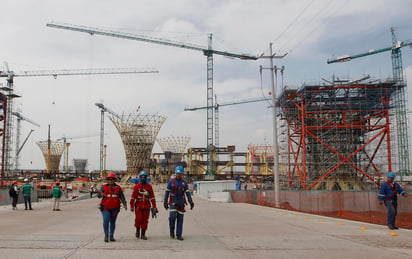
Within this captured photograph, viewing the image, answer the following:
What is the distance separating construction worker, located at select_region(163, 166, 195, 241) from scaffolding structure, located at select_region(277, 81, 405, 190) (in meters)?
33.4

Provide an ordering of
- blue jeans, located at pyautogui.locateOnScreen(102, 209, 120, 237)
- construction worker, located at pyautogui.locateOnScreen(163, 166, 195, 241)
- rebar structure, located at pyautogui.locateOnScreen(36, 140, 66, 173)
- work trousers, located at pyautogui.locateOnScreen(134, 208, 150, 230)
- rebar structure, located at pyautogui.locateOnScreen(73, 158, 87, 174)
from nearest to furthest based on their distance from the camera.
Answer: blue jeans, located at pyautogui.locateOnScreen(102, 209, 120, 237)
work trousers, located at pyautogui.locateOnScreen(134, 208, 150, 230)
construction worker, located at pyautogui.locateOnScreen(163, 166, 195, 241)
rebar structure, located at pyautogui.locateOnScreen(36, 140, 66, 173)
rebar structure, located at pyautogui.locateOnScreen(73, 158, 87, 174)

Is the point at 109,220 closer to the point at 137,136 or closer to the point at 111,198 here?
the point at 111,198

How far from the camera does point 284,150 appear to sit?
159 feet

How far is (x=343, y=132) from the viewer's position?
4222 cm

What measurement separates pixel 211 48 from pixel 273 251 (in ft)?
247

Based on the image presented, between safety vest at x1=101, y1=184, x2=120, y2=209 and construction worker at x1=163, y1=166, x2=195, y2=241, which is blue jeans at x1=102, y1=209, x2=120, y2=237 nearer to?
safety vest at x1=101, y1=184, x2=120, y2=209

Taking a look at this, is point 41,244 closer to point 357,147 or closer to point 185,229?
point 185,229

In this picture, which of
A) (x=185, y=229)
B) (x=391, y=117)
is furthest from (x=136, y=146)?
(x=185, y=229)

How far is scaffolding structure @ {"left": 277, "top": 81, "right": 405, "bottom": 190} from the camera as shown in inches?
1597

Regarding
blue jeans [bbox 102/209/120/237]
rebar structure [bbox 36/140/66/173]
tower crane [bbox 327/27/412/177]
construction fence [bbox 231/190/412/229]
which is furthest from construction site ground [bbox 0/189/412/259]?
rebar structure [bbox 36/140/66/173]

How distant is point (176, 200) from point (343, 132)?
123 feet

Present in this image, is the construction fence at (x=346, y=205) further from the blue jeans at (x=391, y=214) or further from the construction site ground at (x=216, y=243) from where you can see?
the construction site ground at (x=216, y=243)

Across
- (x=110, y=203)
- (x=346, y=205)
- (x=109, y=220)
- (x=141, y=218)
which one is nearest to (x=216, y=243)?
(x=141, y=218)

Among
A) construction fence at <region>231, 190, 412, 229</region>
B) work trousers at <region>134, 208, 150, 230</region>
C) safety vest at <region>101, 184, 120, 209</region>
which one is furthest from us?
construction fence at <region>231, 190, 412, 229</region>
